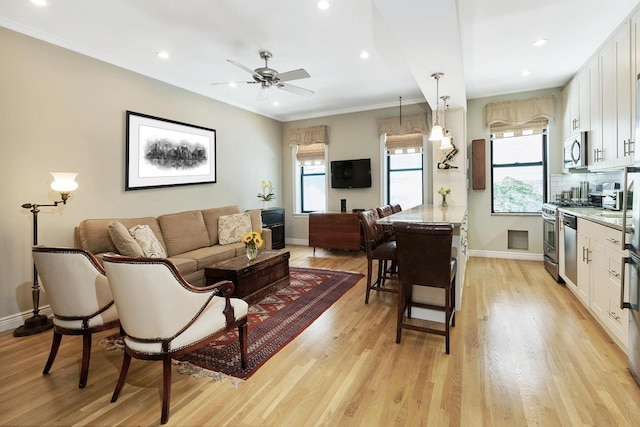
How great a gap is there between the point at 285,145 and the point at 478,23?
481 centimetres

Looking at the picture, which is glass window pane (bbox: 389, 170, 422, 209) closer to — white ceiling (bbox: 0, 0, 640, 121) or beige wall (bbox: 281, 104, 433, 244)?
beige wall (bbox: 281, 104, 433, 244)

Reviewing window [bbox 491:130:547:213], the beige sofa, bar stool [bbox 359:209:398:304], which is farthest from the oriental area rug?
window [bbox 491:130:547:213]

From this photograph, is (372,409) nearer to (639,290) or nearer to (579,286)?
(639,290)

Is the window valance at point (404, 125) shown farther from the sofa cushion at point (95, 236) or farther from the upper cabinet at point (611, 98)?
the sofa cushion at point (95, 236)

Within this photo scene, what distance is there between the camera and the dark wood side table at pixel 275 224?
623 cm

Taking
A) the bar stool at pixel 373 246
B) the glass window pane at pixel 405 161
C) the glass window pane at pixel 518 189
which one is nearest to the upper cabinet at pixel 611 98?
the glass window pane at pixel 518 189

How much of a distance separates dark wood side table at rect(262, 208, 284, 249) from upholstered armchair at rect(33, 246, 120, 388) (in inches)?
159

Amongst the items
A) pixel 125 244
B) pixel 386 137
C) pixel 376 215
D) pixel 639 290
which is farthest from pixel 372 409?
pixel 386 137

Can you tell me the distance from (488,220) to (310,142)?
3.84 m

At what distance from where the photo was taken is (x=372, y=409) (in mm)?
1871

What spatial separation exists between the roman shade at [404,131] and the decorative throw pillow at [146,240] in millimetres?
4485

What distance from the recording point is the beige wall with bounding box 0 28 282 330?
9.93ft

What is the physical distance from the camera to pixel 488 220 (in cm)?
571

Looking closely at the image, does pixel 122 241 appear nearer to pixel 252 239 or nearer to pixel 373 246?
pixel 252 239
